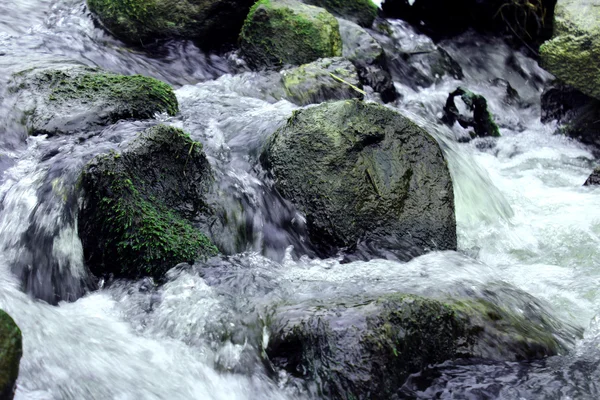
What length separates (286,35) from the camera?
6984 millimetres

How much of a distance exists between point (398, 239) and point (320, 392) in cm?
170

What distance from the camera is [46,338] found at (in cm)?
299

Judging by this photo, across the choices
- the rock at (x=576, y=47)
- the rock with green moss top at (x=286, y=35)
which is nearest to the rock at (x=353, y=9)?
the rock with green moss top at (x=286, y=35)

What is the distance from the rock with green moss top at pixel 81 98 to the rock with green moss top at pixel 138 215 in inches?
34.9

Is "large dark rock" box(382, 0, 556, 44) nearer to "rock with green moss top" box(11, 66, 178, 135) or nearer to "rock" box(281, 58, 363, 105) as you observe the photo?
"rock" box(281, 58, 363, 105)

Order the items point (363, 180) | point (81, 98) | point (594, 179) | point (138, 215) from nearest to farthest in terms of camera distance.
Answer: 1. point (138, 215)
2. point (363, 180)
3. point (81, 98)
4. point (594, 179)

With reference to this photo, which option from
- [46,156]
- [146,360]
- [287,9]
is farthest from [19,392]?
[287,9]

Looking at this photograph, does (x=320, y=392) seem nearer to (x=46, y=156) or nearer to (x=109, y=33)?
(x=46, y=156)

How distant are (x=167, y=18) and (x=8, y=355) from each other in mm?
5633

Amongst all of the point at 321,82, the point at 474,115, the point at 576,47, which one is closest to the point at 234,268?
the point at 321,82

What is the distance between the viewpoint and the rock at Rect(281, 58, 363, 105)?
20.4 ft

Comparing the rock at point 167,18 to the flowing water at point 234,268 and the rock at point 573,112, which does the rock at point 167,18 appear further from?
the rock at point 573,112

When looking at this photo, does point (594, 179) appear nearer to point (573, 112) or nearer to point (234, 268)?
point (573, 112)

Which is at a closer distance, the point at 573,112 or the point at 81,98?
the point at 81,98
